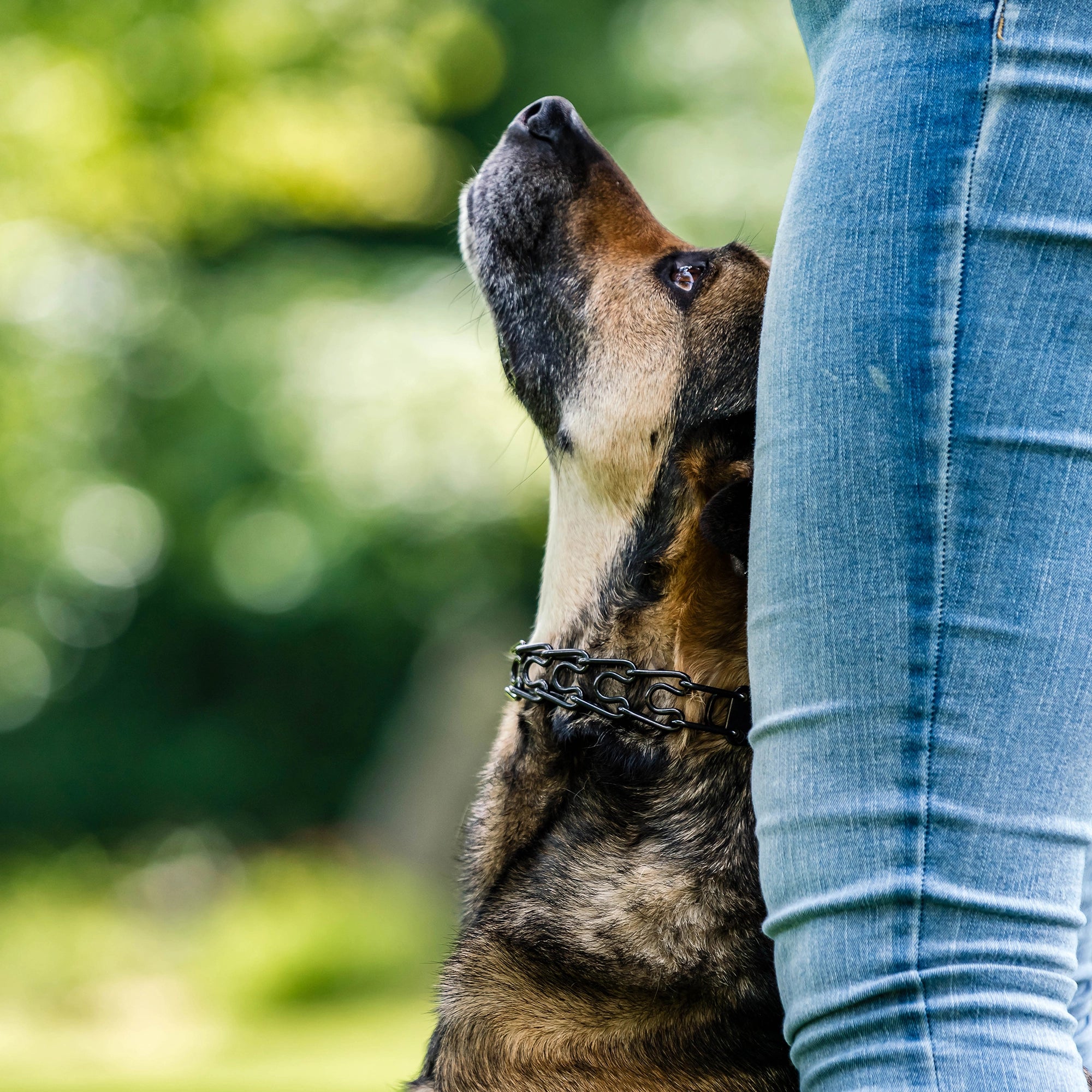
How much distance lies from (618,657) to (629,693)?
0.09m

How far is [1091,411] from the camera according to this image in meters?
1.30

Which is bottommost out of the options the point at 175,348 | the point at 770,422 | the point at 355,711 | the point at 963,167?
the point at 770,422

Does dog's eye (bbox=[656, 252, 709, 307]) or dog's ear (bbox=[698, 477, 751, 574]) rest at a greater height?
dog's eye (bbox=[656, 252, 709, 307])

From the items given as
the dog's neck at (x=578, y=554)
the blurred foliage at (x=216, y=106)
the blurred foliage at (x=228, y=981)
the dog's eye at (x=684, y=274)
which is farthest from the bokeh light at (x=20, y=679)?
the dog's eye at (x=684, y=274)

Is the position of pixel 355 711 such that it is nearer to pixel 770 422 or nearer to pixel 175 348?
pixel 175 348

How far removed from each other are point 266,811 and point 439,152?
300 inches

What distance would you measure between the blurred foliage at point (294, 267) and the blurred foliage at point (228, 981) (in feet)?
8.40

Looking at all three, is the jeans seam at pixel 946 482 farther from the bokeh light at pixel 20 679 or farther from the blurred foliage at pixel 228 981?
the bokeh light at pixel 20 679

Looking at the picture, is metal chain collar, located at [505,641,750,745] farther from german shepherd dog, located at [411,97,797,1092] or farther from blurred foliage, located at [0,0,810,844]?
blurred foliage, located at [0,0,810,844]

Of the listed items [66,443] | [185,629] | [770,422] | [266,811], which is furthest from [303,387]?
[770,422]

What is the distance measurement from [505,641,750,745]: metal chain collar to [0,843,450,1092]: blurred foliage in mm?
5398

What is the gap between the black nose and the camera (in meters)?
2.77

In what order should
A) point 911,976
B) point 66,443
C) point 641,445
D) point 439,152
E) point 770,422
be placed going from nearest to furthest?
point 911,976 < point 770,422 < point 641,445 < point 66,443 < point 439,152

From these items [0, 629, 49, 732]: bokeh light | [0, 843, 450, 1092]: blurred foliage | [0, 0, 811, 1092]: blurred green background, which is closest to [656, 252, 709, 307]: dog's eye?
[0, 0, 811, 1092]: blurred green background
